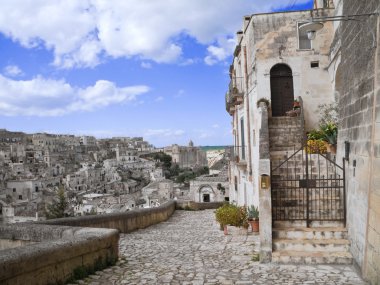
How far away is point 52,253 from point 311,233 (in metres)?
5.43

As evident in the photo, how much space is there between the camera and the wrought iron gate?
911cm

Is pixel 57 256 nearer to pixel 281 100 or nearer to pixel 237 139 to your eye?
pixel 281 100

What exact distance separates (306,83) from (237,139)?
23.5 ft

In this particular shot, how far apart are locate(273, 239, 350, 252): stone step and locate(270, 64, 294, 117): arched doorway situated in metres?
7.82

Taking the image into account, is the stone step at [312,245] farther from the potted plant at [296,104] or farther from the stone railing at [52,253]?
the potted plant at [296,104]

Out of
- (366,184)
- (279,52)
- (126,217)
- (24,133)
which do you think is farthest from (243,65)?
(24,133)

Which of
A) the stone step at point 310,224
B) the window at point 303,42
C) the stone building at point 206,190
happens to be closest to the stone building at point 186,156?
the stone building at point 206,190

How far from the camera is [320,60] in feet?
47.3

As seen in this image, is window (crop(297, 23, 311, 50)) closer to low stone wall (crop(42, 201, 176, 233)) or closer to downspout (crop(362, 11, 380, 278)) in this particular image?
downspout (crop(362, 11, 380, 278))

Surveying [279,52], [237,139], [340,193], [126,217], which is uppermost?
[279,52]

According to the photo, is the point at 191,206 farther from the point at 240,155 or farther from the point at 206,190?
the point at 206,190

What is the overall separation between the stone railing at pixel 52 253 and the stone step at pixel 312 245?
3.51 m

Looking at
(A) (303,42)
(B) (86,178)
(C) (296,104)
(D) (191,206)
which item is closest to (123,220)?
(C) (296,104)

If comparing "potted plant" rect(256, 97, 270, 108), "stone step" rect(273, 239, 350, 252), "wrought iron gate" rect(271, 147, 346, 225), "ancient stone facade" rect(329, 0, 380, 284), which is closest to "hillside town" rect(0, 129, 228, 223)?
"potted plant" rect(256, 97, 270, 108)
